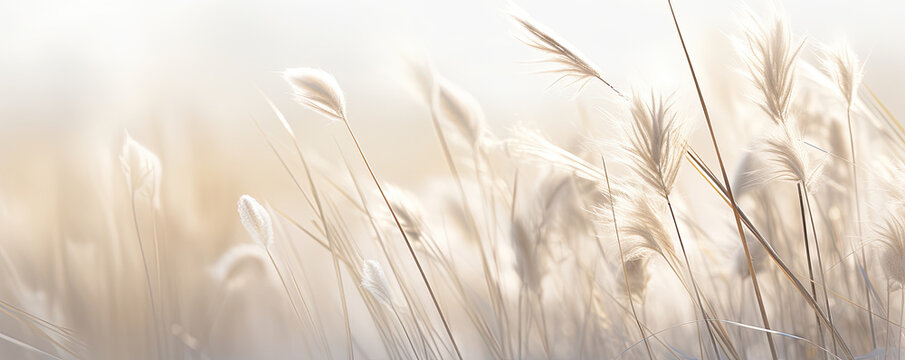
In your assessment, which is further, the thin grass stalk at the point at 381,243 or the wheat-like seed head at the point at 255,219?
the thin grass stalk at the point at 381,243

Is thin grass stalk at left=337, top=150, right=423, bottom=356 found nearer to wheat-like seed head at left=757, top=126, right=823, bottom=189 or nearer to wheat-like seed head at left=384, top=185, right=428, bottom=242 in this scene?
wheat-like seed head at left=384, top=185, right=428, bottom=242

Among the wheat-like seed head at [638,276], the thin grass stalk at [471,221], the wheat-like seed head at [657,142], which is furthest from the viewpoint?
the thin grass stalk at [471,221]

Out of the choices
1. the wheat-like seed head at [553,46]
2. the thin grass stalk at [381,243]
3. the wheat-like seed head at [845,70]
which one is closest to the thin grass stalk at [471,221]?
the thin grass stalk at [381,243]

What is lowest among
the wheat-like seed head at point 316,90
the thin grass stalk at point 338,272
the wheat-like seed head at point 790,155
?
the thin grass stalk at point 338,272

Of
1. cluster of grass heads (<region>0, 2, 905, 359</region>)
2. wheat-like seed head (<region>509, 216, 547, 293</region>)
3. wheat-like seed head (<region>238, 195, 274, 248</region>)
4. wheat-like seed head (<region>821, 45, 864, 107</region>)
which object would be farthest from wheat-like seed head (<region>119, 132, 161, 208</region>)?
wheat-like seed head (<region>821, 45, 864, 107</region>)

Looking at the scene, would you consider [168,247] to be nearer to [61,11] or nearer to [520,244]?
[61,11]

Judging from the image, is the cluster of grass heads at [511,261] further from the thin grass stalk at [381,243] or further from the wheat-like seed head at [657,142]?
the wheat-like seed head at [657,142]
